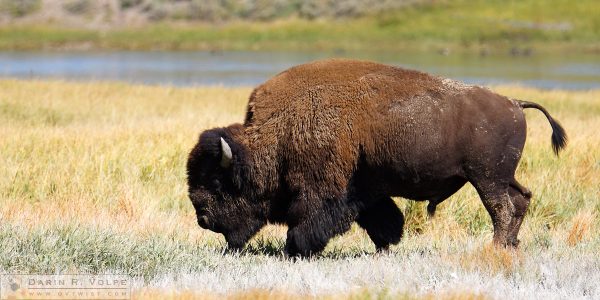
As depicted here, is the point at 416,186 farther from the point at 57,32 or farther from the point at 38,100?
the point at 57,32

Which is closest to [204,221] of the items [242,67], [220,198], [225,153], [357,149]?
[220,198]

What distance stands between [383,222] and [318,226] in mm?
786

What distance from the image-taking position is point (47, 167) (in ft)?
36.1

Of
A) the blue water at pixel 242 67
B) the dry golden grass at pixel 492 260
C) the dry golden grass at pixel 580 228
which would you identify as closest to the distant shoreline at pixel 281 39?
the blue water at pixel 242 67

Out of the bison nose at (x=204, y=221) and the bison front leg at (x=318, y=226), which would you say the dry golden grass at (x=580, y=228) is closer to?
the bison front leg at (x=318, y=226)

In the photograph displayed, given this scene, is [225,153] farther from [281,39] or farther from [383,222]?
[281,39]

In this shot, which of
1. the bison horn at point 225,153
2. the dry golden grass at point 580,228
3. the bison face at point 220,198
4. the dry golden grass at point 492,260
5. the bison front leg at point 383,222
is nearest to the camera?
the dry golden grass at point 492,260

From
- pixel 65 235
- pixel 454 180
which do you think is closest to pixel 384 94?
pixel 454 180

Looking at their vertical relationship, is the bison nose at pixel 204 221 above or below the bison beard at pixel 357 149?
below

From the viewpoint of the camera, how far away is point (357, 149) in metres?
7.30

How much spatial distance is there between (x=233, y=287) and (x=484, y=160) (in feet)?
7.64

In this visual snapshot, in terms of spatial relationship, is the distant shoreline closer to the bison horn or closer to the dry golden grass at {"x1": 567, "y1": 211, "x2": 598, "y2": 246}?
the dry golden grass at {"x1": 567, "y1": 211, "x2": 598, "y2": 246}

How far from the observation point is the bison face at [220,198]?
763cm

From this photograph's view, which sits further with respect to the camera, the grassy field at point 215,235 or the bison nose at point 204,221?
the bison nose at point 204,221
